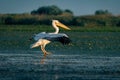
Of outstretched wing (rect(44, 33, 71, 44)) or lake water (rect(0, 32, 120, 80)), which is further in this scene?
outstretched wing (rect(44, 33, 71, 44))

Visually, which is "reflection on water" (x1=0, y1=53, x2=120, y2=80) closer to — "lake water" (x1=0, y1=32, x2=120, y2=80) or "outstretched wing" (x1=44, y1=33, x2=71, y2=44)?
"lake water" (x1=0, y1=32, x2=120, y2=80)

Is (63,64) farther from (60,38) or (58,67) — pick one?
(60,38)

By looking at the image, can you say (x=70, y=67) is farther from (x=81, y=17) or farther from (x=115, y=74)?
(x=81, y=17)

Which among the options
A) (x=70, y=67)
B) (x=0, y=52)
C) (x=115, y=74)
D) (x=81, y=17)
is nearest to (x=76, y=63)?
(x=70, y=67)

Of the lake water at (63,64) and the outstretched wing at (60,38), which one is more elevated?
the outstretched wing at (60,38)

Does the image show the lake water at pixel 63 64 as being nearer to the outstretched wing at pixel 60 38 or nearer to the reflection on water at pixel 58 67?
the reflection on water at pixel 58 67

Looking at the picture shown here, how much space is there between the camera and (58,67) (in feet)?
58.5

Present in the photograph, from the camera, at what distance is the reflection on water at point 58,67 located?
52.1ft

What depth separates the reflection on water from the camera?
15.9 metres

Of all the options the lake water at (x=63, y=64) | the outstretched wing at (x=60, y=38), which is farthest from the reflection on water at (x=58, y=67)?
the outstretched wing at (x=60, y=38)

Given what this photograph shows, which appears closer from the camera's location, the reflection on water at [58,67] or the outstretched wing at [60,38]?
the reflection on water at [58,67]

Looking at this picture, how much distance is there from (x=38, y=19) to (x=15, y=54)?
3675 centimetres

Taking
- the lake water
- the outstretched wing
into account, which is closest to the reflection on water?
the lake water

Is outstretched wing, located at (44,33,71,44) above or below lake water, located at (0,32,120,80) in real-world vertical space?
above
